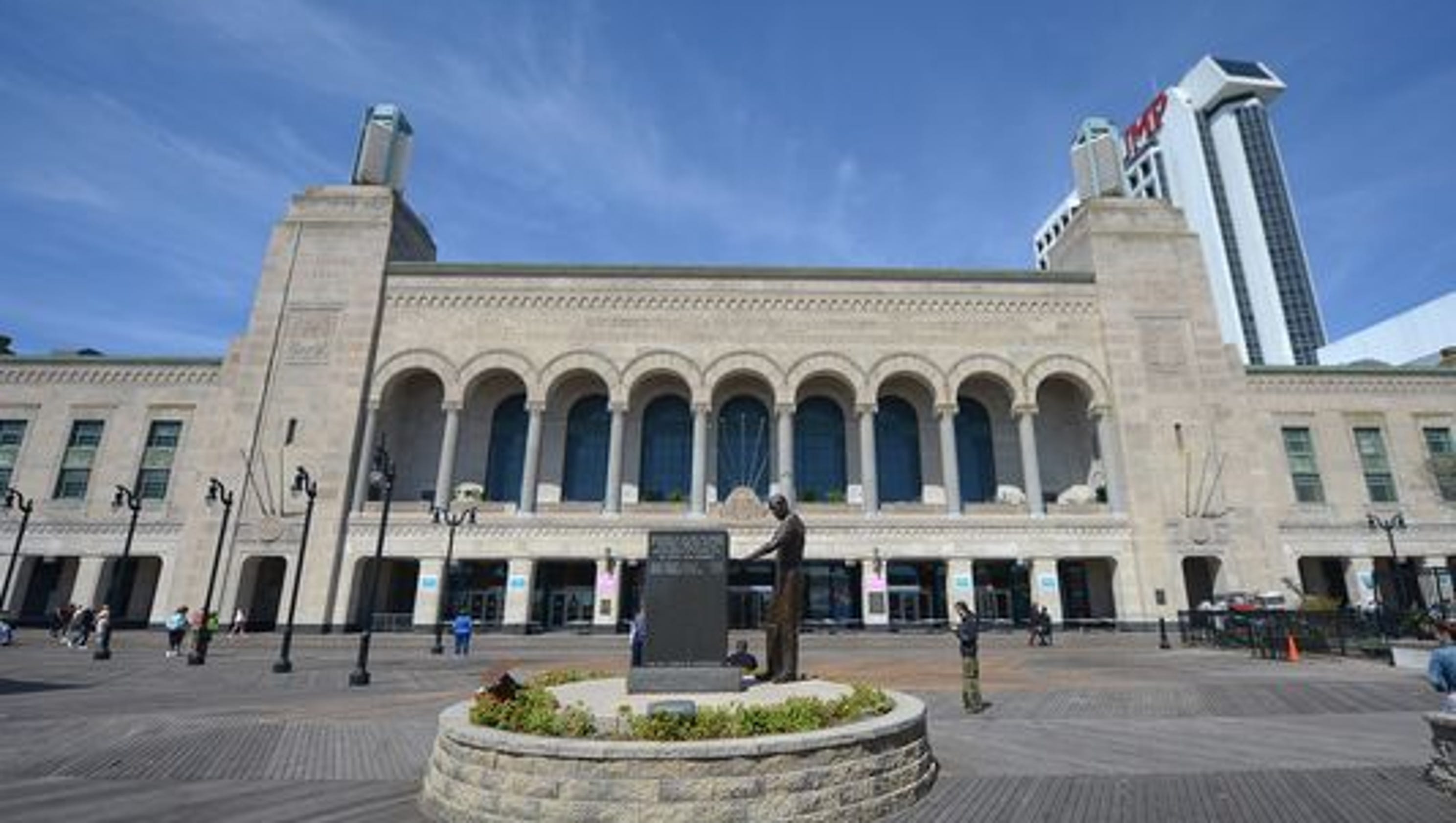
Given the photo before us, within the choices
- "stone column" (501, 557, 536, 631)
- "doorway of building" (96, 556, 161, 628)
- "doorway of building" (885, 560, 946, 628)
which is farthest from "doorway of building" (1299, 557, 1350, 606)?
"doorway of building" (96, 556, 161, 628)

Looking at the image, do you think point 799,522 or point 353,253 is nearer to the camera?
point 799,522

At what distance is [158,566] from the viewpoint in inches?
1500

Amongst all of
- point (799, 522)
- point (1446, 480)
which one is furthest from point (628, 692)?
point (1446, 480)

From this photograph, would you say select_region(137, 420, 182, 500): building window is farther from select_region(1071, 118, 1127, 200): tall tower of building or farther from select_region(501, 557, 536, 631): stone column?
select_region(1071, 118, 1127, 200): tall tower of building

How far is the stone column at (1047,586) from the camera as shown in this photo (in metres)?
33.8

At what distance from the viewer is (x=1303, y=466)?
37.7 m

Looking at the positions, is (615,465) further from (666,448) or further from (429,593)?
(429,593)

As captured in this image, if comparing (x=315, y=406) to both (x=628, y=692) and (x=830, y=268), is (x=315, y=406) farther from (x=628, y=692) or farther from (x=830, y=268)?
(x=628, y=692)

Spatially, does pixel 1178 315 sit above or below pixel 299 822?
above

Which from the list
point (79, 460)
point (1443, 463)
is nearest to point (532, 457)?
point (79, 460)

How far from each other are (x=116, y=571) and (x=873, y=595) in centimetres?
3928

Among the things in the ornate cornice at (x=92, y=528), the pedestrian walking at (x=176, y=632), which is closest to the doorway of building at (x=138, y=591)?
the ornate cornice at (x=92, y=528)

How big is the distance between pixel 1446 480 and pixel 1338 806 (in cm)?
4507

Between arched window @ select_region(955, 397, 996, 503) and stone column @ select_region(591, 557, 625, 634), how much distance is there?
20.4m
